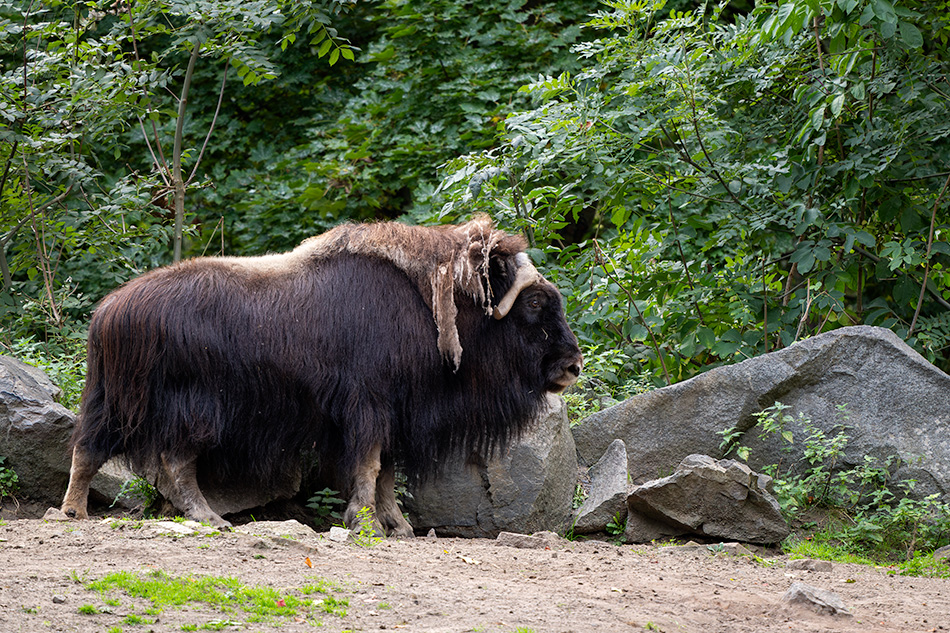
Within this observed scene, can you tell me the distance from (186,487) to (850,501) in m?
3.72

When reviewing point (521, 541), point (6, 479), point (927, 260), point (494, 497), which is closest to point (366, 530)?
point (521, 541)

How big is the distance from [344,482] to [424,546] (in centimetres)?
81

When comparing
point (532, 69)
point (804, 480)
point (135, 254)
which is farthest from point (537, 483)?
point (532, 69)

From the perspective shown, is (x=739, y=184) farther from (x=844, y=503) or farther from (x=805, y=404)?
(x=844, y=503)

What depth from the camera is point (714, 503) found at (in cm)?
542

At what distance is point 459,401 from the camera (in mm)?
5453

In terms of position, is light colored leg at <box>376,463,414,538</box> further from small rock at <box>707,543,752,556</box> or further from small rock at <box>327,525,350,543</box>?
small rock at <box>707,543,752,556</box>

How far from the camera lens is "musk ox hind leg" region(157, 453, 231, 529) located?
4.95 meters

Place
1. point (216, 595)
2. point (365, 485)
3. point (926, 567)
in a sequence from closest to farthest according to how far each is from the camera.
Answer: point (216, 595), point (926, 567), point (365, 485)

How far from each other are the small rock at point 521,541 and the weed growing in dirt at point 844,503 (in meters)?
1.42

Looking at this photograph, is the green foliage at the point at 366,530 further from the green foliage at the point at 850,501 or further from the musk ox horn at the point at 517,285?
the green foliage at the point at 850,501

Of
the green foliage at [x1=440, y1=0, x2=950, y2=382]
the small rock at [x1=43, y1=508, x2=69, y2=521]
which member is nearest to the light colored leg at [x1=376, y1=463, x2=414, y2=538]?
the small rock at [x1=43, y1=508, x2=69, y2=521]

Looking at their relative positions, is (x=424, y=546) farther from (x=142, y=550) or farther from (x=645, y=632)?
Result: (x=645, y=632)

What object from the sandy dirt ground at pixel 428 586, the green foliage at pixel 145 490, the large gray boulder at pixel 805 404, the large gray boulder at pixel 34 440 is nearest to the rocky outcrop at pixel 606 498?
the large gray boulder at pixel 805 404
